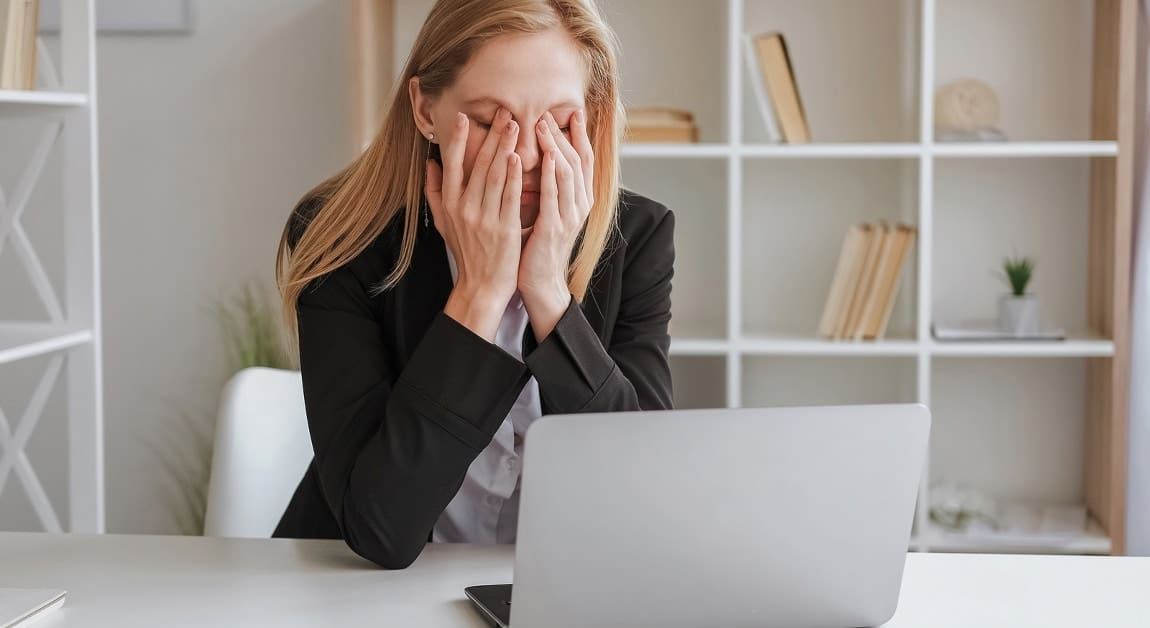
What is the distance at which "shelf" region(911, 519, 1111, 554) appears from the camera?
2395mm

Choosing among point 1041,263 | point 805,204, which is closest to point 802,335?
point 805,204

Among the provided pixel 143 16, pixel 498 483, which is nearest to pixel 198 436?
pixel 143 16

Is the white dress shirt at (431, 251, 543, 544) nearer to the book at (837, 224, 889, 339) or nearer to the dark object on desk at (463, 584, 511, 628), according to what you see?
the dark object on desk at (463, 584, 511, 628)

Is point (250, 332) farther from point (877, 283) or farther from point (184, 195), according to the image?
point (877, 283)

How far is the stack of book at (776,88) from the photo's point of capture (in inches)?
94.0

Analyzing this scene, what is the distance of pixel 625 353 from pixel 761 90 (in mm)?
1202

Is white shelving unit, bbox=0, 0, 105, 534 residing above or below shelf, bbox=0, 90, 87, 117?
below

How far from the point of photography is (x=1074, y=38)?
257cm

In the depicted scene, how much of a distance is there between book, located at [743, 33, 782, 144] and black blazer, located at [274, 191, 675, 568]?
1.10 metres

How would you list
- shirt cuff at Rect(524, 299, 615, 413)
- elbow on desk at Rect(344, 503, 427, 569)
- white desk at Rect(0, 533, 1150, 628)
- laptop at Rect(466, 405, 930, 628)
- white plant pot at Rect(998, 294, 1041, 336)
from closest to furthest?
1. laptop at Rect(466, 405, 930, 628)
2. white desk at Rect(0, 533, 1150, 628)
3. elbow on desk at Rect(344, 503, 427, 569)
4. shirt cuff at Rect(524, 299, 615, 413)
5. white plant pot at Rect(998, 294, 1041, 336)

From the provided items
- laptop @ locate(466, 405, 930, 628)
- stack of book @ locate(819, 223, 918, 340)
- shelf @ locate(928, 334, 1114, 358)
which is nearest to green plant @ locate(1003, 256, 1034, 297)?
shelf @ locate(928, 334, 1114, 358)

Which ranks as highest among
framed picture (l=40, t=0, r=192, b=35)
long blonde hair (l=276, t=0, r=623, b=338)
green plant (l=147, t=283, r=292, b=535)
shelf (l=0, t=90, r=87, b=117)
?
framed picture (l=40, t=0, r=192, b=35)

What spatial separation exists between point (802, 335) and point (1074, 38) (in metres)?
0.87

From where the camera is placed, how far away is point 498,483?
Answer: 1350 millimetres
